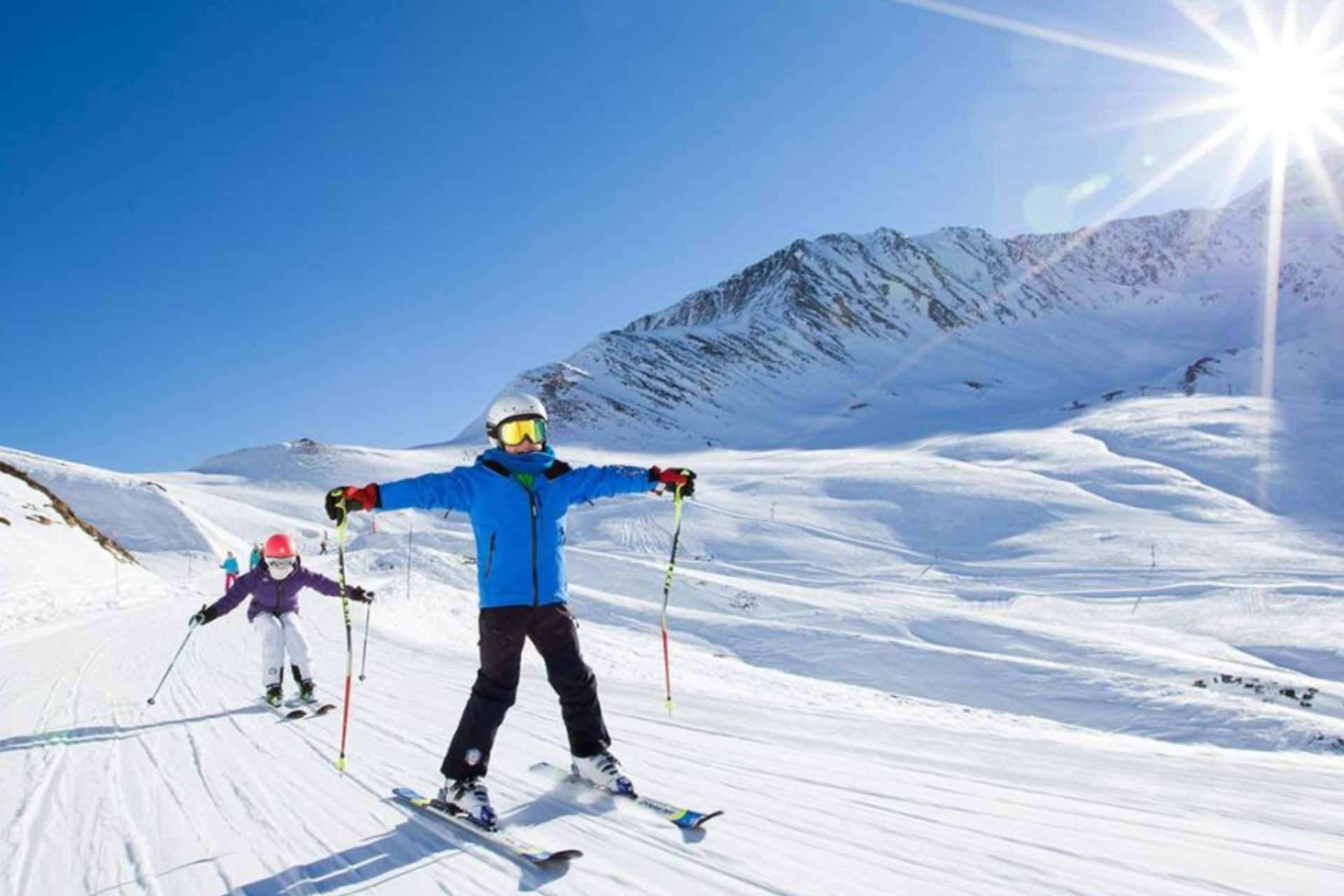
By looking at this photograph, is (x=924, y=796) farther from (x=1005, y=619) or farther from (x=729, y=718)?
(x=1005, y=619)

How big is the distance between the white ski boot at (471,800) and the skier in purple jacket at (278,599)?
3.57 m

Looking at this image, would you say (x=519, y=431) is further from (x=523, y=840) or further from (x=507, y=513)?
(x=523, y=840)

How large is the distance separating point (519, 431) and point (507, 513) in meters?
0.48

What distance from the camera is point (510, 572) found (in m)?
3.90

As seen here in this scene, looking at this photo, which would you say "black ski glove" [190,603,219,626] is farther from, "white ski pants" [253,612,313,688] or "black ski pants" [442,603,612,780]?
"black ski pants" [442,603,612,780]

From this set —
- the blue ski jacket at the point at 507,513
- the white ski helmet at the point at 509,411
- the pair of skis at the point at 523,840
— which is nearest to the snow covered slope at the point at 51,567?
the pair of skis at the point at 523,840

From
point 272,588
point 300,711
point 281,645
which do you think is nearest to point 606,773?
point 300,711

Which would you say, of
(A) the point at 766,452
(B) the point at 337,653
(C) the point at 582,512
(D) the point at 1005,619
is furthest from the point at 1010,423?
(B) the point at 337,653

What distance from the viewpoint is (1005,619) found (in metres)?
20.7

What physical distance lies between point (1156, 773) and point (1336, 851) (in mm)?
1672

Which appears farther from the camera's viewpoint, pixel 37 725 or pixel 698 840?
pixel 37 725

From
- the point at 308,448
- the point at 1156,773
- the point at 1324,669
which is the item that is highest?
the point at 308,448

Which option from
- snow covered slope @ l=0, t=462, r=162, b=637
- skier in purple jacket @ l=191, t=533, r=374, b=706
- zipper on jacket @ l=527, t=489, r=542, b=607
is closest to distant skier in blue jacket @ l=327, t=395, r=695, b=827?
zipper on jacket @ l=527, t=489, r=542, b=607

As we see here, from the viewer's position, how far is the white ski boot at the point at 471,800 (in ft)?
12.1
